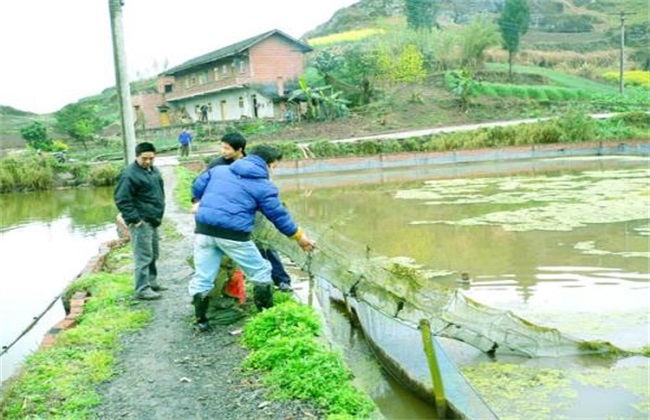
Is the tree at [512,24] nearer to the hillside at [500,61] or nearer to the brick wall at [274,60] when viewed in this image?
the hillside at [500,61]

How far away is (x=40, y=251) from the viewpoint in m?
14.2

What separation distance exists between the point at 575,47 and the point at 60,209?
204ft

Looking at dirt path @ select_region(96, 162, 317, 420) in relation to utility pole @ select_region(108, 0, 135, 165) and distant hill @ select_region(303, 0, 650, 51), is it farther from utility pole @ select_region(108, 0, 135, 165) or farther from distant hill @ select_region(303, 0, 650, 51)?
distant hill @ select_region(303, 0, 650, 51)

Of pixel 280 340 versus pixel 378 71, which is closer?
pixel 280 340

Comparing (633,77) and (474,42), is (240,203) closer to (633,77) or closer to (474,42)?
(474,42)

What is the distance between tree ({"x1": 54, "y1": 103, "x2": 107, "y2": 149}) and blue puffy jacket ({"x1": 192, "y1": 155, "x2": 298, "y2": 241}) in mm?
36787

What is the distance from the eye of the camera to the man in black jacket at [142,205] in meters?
6.70

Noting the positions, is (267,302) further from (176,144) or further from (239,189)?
(176,144)

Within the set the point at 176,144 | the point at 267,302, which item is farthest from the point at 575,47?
the point at 267,302

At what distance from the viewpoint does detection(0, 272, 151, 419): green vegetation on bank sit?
454cm

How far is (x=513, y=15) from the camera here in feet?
188

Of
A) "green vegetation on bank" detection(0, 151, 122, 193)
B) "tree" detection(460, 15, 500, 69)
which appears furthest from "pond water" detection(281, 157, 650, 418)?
"tree" detection(460, 15, 500, 69)

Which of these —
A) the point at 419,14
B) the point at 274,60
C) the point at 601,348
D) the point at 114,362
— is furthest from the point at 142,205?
the point at 419,14

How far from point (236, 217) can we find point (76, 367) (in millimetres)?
1685
